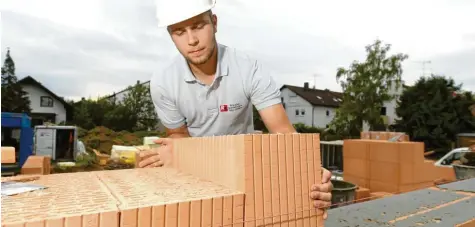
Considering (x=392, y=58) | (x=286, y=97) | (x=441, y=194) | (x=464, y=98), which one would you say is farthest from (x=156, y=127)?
(x=441, y=194)

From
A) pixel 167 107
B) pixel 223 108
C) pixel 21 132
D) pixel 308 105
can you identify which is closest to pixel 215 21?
pixel 223 108

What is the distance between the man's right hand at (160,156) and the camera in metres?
2.34

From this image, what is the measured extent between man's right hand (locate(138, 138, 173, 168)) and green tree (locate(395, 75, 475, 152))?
24237 millimetres

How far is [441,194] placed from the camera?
11.3 ft

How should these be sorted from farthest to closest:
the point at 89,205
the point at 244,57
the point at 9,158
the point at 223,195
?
1. the point at 244,57
2. the point at 9,158
3. the point at 223,195
4. the point at 89,205

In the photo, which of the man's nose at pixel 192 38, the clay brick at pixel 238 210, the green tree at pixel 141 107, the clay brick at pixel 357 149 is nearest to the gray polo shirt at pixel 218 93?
the man's nose at pixel 192 38

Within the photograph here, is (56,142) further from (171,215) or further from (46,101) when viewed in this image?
(46,101)

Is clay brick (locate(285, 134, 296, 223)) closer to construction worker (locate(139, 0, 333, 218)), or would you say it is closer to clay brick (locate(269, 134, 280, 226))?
clay brick (locate(269, 134, 280, 226))

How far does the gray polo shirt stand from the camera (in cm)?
247

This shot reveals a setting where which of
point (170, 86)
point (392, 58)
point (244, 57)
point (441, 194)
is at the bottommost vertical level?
point (441, 194)

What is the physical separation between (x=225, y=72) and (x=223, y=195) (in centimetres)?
128

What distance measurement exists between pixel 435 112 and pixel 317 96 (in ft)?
80.0

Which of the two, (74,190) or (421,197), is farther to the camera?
(421,197)

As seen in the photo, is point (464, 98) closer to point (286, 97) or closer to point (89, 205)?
point (286, 97)
